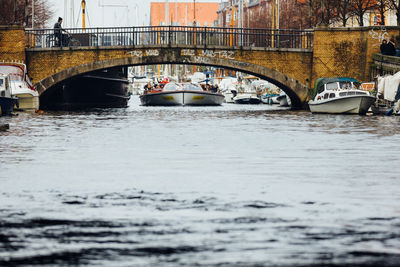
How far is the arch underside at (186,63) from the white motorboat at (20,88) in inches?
149

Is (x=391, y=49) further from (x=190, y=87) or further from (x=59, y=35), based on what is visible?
(x=190, y=87)

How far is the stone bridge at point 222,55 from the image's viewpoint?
136 feet

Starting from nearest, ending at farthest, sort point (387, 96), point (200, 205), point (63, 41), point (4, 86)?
point (200, 205), point (4, 86), point (387, 96), point (63, 41)

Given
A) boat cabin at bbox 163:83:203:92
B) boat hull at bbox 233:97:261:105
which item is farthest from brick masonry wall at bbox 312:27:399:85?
boat hull at bbox 233:97:261:105

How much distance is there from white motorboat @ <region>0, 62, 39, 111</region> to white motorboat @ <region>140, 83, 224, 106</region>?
53.0 ft

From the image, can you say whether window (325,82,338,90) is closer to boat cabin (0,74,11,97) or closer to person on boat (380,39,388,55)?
person on boat (380,39,388,55)

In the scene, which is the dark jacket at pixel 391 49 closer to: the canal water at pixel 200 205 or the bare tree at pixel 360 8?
the bare tree at pixel 360 8

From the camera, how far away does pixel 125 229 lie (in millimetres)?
7312

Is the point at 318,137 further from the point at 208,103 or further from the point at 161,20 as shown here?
the point at 161,20

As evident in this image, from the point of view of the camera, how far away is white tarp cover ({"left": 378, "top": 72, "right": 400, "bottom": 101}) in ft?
111

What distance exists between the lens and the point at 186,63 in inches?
1658

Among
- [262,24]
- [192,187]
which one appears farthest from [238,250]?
[262,24]

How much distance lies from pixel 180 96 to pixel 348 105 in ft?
64.3

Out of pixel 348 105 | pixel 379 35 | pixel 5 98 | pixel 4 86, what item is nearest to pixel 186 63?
pixel 379 35
